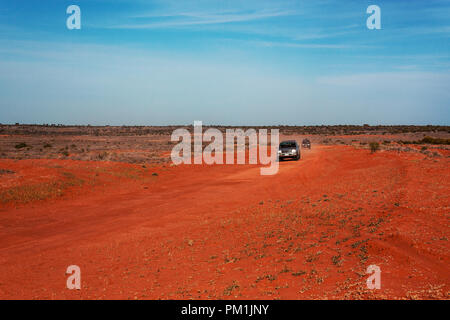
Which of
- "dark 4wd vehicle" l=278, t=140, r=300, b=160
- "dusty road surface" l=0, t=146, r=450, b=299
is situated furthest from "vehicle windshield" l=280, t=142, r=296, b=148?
"dusty road surface" l=0, t=146, r=450, b=299

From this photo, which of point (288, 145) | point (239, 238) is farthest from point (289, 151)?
point (239, 238)

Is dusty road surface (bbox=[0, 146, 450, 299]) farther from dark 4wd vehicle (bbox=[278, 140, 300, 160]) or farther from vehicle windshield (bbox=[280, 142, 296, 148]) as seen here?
vehicle windshield (bbox=[280, 142, 296, 148])

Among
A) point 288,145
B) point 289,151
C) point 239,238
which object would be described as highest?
point 288,145

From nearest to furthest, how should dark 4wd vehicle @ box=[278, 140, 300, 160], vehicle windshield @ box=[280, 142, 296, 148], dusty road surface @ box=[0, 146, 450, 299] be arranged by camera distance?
dusty road surface @ box=[0, 146, 450, 299], dark 4wd vehicle @ box=[278, 140, 300, 160], vehicle windshield @ box=[280, 142, 296, 148]

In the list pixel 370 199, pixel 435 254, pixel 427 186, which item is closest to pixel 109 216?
pixel 370 199

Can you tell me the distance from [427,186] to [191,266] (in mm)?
10010

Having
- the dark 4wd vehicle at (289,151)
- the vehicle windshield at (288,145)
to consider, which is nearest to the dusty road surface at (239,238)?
the dark 4wd vehicle at (289,151)

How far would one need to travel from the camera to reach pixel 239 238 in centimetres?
1026

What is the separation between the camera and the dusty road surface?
6891mm

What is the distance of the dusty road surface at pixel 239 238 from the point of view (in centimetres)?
689

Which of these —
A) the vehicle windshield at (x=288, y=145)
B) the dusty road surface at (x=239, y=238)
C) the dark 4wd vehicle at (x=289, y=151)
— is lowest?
the dusty road surface at (x=239, y=238)

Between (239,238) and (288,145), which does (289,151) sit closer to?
(288,145)

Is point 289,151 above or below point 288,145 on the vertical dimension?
below

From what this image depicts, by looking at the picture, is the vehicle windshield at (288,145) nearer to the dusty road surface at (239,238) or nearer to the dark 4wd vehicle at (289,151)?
the dark 4wd vehicle at (289,151)
